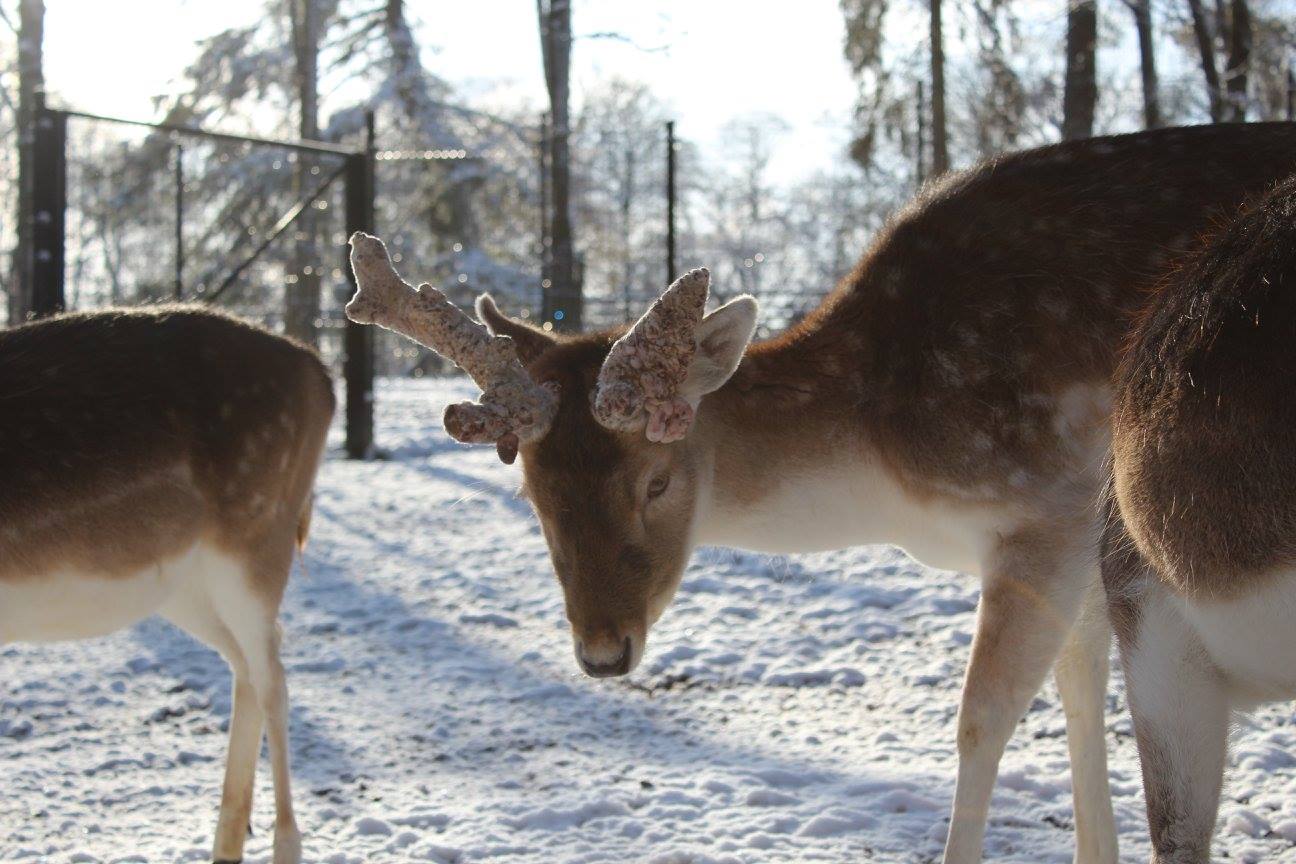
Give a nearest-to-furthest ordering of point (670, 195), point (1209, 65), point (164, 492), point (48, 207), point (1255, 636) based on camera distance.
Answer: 1. point (1255, 636)
2. point (164, 492)
3. point (48, 207)
4. point (670, 195)
5. point (1209, 65)

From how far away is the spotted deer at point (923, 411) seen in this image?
11.0 feet

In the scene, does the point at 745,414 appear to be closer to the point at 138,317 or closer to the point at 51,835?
the point at 138,317

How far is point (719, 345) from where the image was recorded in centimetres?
356

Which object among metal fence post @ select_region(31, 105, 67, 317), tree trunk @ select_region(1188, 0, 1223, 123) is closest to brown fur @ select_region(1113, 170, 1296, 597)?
metal fence post @ select_region(31, 105, 67, 317)

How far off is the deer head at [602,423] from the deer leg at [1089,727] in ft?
4.09

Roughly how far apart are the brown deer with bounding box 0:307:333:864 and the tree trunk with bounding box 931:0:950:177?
46.7ft

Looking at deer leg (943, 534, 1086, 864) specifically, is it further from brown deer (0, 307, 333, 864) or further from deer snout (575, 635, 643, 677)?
brown deer (0, 307, 333, 864)

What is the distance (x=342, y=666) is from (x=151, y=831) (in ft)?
5.84

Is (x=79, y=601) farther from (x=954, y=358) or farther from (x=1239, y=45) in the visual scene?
(x=1239, y=45)

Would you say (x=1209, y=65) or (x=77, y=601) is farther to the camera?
(x=1209, y=65)

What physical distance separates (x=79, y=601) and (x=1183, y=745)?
328 cm

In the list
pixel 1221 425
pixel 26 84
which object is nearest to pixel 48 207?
pixel 26 84

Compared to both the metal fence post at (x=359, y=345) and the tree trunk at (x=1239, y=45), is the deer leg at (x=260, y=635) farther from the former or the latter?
the tree trunk at (x=1239, y=45)

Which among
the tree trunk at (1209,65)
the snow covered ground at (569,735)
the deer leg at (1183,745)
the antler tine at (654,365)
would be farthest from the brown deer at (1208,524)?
the tree trunk at (1209,65)
